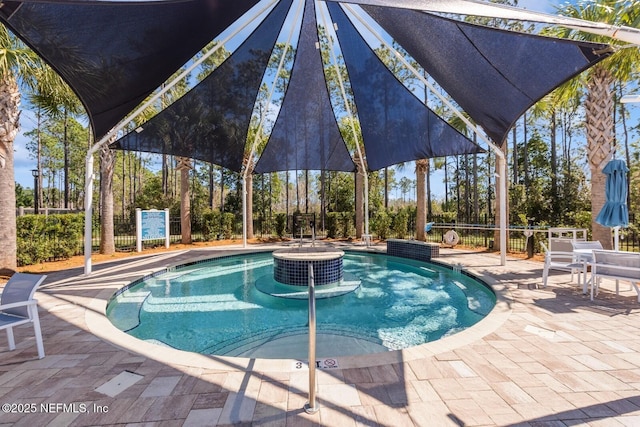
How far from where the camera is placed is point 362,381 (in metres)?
2.85

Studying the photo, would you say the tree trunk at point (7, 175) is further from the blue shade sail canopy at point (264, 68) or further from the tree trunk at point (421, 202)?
the tree trunk at point (421, 202)

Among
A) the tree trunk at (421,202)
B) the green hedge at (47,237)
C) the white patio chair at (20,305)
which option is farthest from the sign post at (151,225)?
the tree trunk at (421,202)

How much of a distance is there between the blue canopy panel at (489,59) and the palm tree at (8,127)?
8.51 meters

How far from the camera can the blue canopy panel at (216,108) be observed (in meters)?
8.52

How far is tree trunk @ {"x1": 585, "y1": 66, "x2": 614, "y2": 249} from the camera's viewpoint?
805 centimetres

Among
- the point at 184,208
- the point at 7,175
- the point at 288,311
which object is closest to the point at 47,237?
the point at 7,175

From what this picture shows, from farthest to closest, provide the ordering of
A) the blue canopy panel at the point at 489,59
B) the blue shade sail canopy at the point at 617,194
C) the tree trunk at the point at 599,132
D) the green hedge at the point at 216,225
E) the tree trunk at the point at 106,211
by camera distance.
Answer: the green hedge at the point at 216,225 → the tree trunk at the point at 106,211 → the tree trunk at the point at 599,132 → the blue shade sail canopy at the point at 617,194 → the blue canopy panel at the point at 489,59

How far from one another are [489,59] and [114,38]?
7060 millimetres

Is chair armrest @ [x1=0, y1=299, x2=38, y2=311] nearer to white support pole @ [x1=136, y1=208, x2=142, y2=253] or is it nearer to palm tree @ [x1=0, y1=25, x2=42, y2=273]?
palm tree @ [x1=0, y1=25, x2=42, y2=273]

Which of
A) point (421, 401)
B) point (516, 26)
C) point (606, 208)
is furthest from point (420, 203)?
point (421, 401)

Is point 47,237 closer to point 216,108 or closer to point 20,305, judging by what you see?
point 216,108

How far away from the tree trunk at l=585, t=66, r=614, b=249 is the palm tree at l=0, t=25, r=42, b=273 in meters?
14.8

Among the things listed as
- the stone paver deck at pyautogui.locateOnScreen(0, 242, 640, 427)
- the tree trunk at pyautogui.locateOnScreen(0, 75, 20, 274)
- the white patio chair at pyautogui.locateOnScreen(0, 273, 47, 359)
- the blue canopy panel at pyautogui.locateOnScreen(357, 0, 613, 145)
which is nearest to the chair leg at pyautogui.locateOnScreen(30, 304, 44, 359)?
the white patio chair at pyautogui.locateOnScreen(0, 273, 47, 359)

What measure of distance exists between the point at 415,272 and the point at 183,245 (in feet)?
34.0
